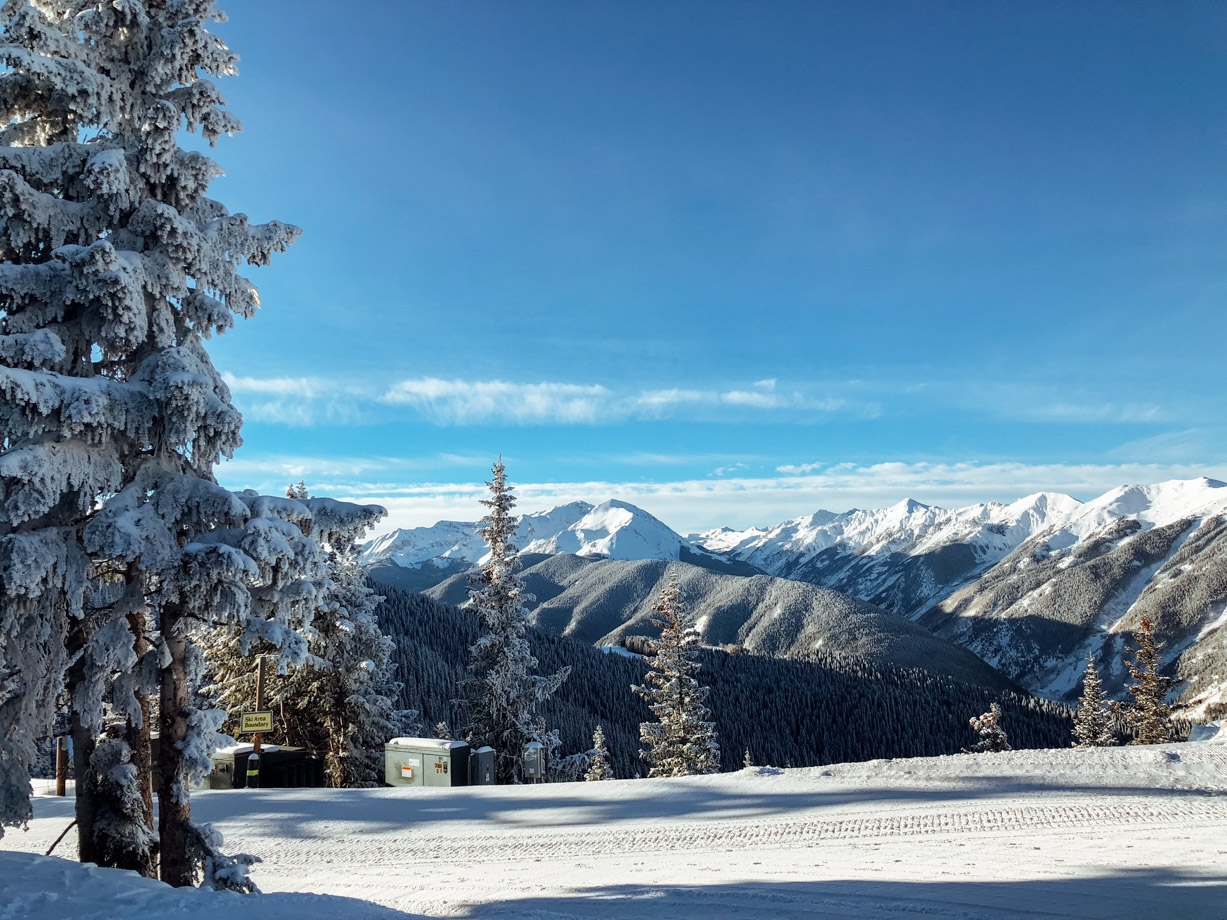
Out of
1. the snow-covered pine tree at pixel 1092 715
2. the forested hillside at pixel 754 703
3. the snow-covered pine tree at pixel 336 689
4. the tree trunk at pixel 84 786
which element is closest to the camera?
the tree trunk at pixel 84 786

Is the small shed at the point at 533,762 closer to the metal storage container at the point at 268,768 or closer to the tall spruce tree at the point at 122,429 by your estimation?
the metal storage container at the point at 268,768

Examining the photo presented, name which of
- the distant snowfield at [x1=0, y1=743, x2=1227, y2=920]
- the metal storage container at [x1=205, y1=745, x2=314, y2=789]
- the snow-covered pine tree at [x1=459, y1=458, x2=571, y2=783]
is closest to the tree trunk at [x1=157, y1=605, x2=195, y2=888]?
the distant snowfield at [x1=0, y1=743, x2=1227, y2=920]

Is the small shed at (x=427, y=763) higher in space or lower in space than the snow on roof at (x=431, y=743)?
lower

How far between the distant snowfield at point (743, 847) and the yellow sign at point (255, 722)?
1574 millimetres

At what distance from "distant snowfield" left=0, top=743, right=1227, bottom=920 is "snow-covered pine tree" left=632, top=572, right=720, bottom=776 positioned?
1278 centimetres

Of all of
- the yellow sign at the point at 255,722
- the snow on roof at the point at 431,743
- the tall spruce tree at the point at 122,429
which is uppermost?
the tall spruce tree at the point at 122,429

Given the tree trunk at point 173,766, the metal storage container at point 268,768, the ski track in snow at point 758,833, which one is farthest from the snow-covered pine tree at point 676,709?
the tree trunk at point 173,766

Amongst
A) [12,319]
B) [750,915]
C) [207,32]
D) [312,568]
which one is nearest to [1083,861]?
[750,915]

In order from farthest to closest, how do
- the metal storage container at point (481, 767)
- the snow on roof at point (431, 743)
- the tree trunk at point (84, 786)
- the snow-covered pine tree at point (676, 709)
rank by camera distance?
the snow-covered pine tree at point (676, 709), the metal storage container at point (481, 767), the snow on roof at point (431, 743), the tree trunk at point (84, 786)

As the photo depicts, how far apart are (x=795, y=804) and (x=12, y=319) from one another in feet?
44.8

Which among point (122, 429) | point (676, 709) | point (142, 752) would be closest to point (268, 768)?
point (142, 752)

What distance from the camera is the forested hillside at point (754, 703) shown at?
113312mm

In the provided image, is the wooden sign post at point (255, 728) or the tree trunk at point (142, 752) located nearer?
the tree trunk at point (142, 752)

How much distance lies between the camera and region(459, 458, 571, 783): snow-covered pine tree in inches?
898
